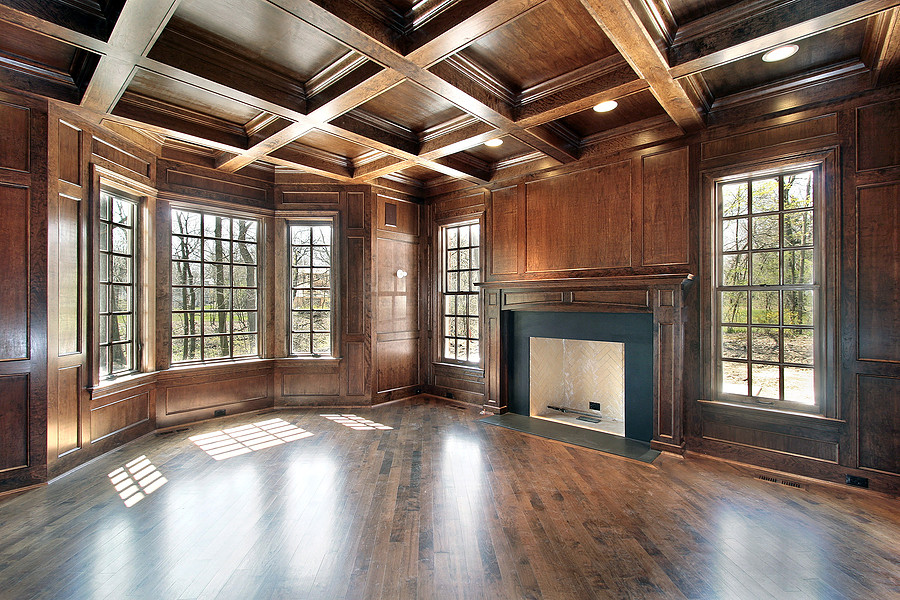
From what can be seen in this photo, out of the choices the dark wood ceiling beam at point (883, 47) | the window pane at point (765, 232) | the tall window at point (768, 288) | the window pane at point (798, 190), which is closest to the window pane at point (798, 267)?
the tall window at point (768, 288)

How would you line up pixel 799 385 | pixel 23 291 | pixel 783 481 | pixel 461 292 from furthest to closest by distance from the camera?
pixel 461 292 → pixel 799 385 → pixel 783 481 → pixel 23 291

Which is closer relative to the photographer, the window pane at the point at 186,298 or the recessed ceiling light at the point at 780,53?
the recessed ceiling light at the point at 780,53

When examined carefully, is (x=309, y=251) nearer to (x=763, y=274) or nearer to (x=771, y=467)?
(x=763, y=274)

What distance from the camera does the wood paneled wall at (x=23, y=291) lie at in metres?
3.31

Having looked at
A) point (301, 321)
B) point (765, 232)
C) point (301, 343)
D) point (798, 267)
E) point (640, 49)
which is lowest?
point (301, 343)

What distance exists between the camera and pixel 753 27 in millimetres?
2695

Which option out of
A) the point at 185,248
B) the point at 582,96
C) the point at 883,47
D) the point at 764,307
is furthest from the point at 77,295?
the point at 883,47

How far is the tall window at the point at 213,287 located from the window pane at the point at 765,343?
18.9 ft

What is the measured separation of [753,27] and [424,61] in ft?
7.04

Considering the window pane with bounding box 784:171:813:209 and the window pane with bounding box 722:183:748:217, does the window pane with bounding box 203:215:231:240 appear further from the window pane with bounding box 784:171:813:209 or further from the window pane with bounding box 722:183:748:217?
the window pane with bounding box 784:171:813:209

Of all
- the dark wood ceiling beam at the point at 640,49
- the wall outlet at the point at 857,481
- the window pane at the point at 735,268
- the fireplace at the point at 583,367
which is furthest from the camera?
the fireplace at the point at 583,367

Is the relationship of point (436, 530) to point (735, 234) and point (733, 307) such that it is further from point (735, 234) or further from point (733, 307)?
point (735, 234)

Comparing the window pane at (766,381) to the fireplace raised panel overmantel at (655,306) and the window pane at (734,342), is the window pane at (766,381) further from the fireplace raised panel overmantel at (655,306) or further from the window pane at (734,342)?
the fireplace raised panel overmantel at (655,306)

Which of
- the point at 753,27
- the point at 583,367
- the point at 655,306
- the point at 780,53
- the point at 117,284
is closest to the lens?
the point at 753,27
